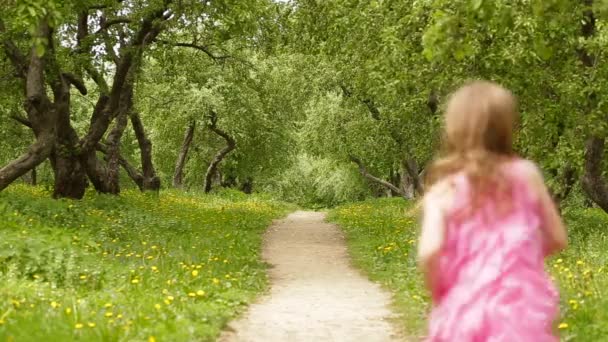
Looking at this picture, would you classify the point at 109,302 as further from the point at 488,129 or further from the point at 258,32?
the point at 258,32

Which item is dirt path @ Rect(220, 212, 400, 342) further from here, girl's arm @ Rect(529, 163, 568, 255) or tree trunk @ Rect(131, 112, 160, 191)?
tree trunk @ Rect(131, 112, 160, 191)

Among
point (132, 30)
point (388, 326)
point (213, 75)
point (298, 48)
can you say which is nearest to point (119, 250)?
point (388, 326)

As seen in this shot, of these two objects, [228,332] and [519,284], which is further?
[228,332]

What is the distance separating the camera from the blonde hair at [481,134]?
10.3ft

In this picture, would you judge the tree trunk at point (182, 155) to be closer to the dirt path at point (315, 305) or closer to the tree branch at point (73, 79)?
the tree branch at point (73, 79)

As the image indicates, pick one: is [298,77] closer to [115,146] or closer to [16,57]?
[115,146]

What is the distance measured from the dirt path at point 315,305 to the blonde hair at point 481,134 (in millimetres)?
5255

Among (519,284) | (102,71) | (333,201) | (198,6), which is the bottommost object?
(333,201)

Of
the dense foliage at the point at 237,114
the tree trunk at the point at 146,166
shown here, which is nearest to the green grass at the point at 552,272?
the dense foliage at the point at 237,114

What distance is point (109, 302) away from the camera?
26.6 feet

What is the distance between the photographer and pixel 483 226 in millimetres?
3172

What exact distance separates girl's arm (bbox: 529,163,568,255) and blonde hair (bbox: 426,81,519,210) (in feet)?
0.48

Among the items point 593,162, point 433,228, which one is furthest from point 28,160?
point 433,228

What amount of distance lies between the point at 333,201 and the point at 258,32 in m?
38.5
